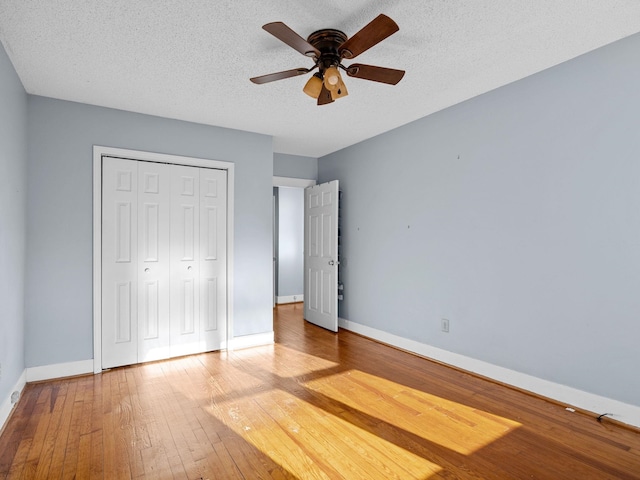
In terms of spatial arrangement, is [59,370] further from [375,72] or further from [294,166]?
[294,166]

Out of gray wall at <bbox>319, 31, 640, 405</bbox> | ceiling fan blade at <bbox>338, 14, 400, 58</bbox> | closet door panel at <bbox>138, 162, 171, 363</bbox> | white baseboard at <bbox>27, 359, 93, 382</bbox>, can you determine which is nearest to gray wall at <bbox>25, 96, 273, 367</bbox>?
white baseboard at <bbox>27, 359, 93, 382</bbox>

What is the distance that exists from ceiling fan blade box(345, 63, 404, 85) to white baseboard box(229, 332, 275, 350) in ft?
10.4

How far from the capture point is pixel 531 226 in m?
2.90

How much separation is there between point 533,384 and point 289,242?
Result: 502cm

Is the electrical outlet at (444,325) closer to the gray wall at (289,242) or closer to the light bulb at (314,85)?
the light bulb at (314,85)

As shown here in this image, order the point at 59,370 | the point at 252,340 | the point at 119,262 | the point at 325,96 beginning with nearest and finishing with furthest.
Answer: the point at 325,96 → the point at 59,370 → the point at 119,262 → the point at 252,340

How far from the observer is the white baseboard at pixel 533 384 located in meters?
2.39

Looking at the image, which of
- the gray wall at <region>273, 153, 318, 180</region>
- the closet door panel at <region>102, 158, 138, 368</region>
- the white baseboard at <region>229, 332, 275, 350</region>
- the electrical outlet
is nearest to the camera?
the closet door panel at <region>102, 158, 138, 368</region>

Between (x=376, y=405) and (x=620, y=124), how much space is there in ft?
8.80

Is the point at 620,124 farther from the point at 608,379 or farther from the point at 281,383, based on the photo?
the point at 281,383

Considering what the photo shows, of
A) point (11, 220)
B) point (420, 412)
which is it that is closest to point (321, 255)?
point (420, 412)

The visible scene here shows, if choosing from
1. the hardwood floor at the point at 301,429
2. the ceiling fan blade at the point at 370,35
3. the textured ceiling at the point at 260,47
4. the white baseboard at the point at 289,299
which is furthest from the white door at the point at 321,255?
the ceiling fan blade at the point at 370,35

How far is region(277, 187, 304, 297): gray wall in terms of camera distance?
23.0 feet

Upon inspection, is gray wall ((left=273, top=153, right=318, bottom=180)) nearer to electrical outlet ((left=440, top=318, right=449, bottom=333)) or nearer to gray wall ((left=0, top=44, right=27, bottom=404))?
gray wall ((left=0, top=44, right=27, bottom=404))
